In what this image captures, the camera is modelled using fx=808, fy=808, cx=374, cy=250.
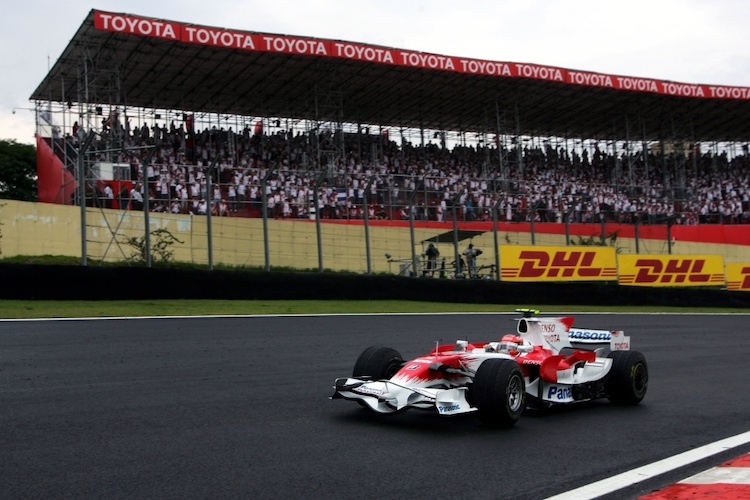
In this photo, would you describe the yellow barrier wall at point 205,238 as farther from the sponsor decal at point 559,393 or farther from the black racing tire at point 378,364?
the sponsor decal at point 559,393

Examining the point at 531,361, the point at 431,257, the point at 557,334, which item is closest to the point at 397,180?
the point at 431,257

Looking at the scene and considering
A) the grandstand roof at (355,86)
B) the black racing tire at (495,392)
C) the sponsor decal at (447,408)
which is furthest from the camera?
the grandstand roof at (355,86)

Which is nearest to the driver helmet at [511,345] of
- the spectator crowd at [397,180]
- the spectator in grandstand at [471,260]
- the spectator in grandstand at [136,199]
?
the spectator crowd at [397,180]

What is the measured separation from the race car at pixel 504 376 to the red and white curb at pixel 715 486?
66.9 inches

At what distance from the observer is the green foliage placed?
17.5m

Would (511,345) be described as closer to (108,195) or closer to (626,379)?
(626,379)

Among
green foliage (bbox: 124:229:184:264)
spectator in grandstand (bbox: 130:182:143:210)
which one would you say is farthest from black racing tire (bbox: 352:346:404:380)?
spectator in grandstand (bbox: 130:182:143:210)

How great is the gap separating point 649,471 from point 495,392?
56.2 inches

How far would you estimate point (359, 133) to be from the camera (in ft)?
127

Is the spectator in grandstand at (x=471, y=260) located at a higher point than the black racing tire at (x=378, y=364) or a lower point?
higher

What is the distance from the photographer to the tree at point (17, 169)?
44344mm

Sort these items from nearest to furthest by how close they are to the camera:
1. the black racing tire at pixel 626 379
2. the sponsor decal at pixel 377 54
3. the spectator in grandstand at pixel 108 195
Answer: the black racing tire at pixel 626 379 < the spectator in grandstand at pixel 108 195 < the sponsor decal at pixel 377 54

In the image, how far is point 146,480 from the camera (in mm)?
4730

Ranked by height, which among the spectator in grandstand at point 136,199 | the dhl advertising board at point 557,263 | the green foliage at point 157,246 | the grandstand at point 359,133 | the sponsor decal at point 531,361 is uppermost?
the grandstand at point 359,133
